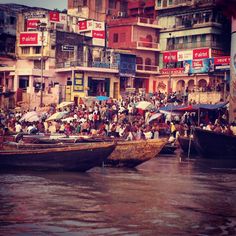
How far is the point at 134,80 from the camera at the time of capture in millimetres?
49781

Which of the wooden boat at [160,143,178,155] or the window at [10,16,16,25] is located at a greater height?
the window at [10,16,16,25]

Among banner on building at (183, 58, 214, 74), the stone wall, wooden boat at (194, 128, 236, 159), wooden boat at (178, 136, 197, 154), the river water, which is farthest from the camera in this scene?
banner on building at (183, 58, 214, 74)

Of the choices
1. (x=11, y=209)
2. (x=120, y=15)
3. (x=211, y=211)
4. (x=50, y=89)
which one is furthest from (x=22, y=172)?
(x=120, y=15)

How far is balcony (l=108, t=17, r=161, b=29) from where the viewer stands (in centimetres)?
4907

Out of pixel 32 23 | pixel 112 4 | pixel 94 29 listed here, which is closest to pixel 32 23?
pixel 32 23

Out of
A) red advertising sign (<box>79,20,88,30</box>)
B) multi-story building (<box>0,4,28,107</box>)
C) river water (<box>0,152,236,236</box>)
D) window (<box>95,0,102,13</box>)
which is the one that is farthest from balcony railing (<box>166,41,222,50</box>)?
river water (<box>0,152,236,236</box>)

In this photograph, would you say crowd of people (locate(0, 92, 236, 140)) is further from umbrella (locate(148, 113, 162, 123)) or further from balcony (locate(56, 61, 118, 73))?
balcony (locate(56, 61, 118, 73))

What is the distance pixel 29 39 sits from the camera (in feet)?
153

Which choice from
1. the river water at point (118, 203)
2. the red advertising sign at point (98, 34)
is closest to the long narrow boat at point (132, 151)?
the river water at point (118, 203)

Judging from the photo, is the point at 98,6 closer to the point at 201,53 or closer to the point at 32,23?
the point at 32,23

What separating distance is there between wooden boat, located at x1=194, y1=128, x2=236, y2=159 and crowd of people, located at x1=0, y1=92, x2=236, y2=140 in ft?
3.71

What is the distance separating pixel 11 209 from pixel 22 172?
6.48 metres

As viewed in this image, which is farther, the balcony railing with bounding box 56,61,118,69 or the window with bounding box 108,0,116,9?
the window with bounding box 108,0,116,9

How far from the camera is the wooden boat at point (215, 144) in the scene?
25172 mm
